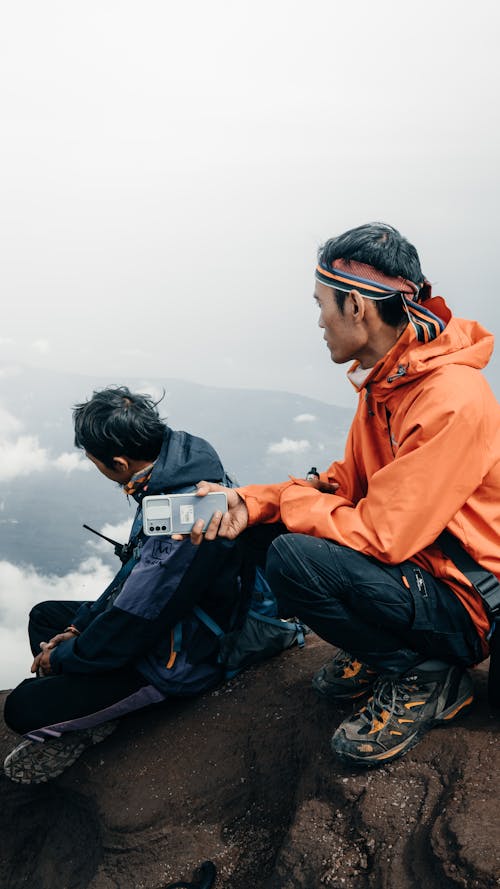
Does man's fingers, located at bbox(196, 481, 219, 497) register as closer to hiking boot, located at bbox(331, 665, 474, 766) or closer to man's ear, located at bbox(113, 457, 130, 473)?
man's ear, located at bbox(113, 457, 130, 473)

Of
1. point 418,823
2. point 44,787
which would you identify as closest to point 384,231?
point 418,823

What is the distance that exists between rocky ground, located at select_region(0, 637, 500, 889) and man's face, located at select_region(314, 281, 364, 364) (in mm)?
1969

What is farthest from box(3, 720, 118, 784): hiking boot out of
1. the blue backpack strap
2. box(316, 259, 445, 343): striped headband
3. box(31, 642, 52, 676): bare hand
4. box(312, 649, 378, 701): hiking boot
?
box(316, 259, 445, 343): striped headband

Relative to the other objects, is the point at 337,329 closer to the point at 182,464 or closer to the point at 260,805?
the point at 182,464

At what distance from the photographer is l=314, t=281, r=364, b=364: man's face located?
12.0 feet

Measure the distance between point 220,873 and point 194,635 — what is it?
1239 millimetres

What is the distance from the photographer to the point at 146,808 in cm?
411

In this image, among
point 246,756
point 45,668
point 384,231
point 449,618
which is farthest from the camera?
point 45,668

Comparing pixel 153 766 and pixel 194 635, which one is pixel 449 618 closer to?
pixel 194 635

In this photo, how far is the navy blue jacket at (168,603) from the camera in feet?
13.2

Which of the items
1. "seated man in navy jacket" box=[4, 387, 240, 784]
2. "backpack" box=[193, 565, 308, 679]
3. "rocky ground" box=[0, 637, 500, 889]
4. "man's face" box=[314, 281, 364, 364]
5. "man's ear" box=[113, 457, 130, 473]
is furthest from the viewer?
"backpack" box=[193, 565, 308, 679]

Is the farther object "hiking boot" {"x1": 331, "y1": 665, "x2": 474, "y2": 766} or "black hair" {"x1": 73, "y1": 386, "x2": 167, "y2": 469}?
"black hair" {"x1": 73, "y1": 386, "x2": 167, "y2": 469}

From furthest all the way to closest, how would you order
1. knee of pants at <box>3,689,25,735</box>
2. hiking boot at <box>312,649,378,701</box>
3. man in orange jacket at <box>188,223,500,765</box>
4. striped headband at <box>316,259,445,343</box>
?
knee of pants at <box>3,689,25,735</box>, hiking boot at <box>312,649,378,701</box>, striped headband at <box>316,259,445,343</box>, man in orange jacket at <box>188,223,500,765</box>

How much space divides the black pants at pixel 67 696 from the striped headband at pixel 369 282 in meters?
2.61
